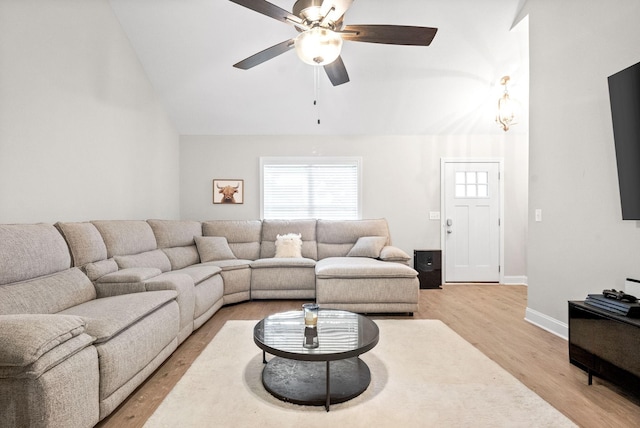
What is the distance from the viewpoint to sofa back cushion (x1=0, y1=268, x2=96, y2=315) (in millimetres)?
1910

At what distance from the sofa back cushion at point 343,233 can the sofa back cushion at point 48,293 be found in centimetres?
291

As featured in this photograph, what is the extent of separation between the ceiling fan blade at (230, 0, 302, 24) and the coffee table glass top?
2.06 metres

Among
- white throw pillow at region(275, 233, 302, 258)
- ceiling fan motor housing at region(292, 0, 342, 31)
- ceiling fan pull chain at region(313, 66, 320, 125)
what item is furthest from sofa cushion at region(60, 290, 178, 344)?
ceiling fan pull chain at region(313, 66, 320, 125)

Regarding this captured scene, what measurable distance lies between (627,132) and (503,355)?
70.5 inches

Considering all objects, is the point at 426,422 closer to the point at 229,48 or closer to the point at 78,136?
the point at 78,136

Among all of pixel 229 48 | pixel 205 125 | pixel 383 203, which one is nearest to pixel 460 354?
pixel 383 203

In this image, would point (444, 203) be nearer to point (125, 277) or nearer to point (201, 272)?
point (201, 272)

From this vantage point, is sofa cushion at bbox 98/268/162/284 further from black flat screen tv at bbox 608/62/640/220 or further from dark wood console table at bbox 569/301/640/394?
black flat screen tv at bbox 608/62/640/220

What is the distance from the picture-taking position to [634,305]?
1988 millimetres

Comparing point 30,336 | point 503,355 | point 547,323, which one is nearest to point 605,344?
point 503,355

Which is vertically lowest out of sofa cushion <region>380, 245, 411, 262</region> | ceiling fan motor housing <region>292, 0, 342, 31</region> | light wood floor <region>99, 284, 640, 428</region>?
light wood floor <region>99, 284, 640, 428</region>

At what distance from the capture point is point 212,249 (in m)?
4.38

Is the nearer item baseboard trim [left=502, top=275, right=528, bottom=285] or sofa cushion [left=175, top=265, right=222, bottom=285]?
sofa cushion [left=175, top=265, right=222, bottom=285]

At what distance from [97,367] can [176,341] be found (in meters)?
1.01
